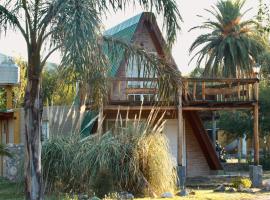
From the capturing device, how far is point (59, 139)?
15.5 meters

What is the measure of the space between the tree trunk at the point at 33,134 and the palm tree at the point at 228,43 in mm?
25819

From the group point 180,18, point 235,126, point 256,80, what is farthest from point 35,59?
point 235,126

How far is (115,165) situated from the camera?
1425 cm

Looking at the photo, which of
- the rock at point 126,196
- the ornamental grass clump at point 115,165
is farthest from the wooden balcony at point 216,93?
the rock at point 126,196

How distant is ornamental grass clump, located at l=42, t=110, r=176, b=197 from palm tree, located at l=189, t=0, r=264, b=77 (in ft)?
70.5

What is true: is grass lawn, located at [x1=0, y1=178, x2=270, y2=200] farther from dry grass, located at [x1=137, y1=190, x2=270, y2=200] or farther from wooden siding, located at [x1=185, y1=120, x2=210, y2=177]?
wooden siding, located at [x1=185, y1=120, x2=210, y2=177]

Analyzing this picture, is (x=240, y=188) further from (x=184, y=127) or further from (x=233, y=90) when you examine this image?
(x=184, y=127)

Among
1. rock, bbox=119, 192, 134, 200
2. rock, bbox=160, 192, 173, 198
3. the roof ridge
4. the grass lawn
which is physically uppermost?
the roof ridge

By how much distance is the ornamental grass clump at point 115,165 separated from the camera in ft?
46.4

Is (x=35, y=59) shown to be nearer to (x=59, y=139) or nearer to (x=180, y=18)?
(x=180, y=18)

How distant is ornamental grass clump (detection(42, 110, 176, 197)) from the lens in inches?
557

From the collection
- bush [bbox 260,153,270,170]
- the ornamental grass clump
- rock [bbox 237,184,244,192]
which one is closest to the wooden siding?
rock [bbox 237,184,244,192]

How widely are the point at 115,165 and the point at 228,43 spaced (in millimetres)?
23098

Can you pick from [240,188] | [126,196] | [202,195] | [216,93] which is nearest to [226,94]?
[216,93]
